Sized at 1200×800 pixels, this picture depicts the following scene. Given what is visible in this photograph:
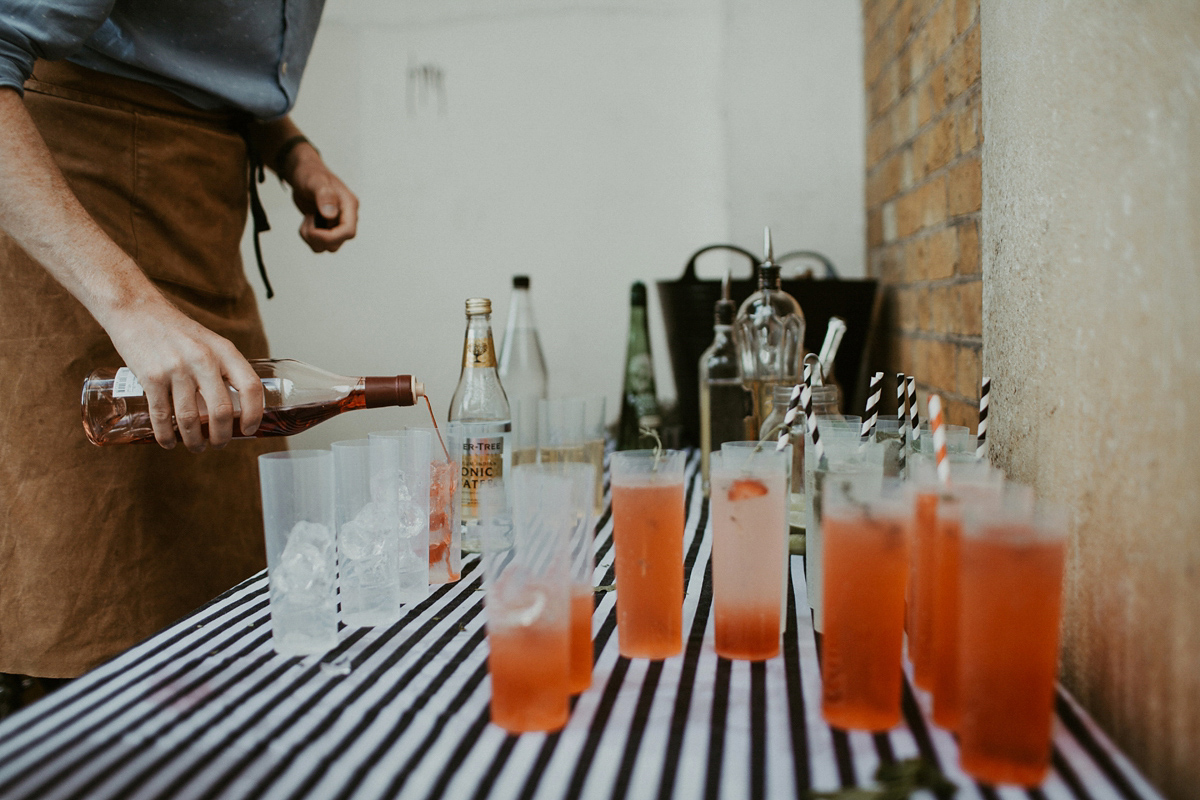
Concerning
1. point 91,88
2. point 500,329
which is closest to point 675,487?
point 91,88

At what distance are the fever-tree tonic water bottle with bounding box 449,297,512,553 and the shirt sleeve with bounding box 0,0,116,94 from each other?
59 centimetres

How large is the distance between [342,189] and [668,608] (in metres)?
1.07

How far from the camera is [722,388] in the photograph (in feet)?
5.07

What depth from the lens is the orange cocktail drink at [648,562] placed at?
80cm

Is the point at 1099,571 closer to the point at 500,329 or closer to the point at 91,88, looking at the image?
the point at 91,88

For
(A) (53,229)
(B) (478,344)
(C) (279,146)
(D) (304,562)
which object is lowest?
(D) (304,562)

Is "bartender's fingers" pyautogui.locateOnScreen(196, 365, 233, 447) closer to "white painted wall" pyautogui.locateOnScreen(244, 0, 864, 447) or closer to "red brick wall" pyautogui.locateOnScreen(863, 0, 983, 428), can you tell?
"red brick wall" pyautogui.locateOnScreen(863, 0, 983, 428)

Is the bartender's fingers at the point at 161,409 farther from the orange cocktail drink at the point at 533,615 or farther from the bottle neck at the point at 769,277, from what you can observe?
the bottle neck at the point at 769,277

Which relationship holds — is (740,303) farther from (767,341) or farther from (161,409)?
(161,409)

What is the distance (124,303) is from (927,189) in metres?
1.46

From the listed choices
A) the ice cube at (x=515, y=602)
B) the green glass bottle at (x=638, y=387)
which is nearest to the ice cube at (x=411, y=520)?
the ice cube at (x=515, y=602)

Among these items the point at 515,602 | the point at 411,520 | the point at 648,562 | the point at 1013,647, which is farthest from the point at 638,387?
the point at 1013,647

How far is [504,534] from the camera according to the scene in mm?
770

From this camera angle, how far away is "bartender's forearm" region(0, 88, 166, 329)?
957 millimetres
